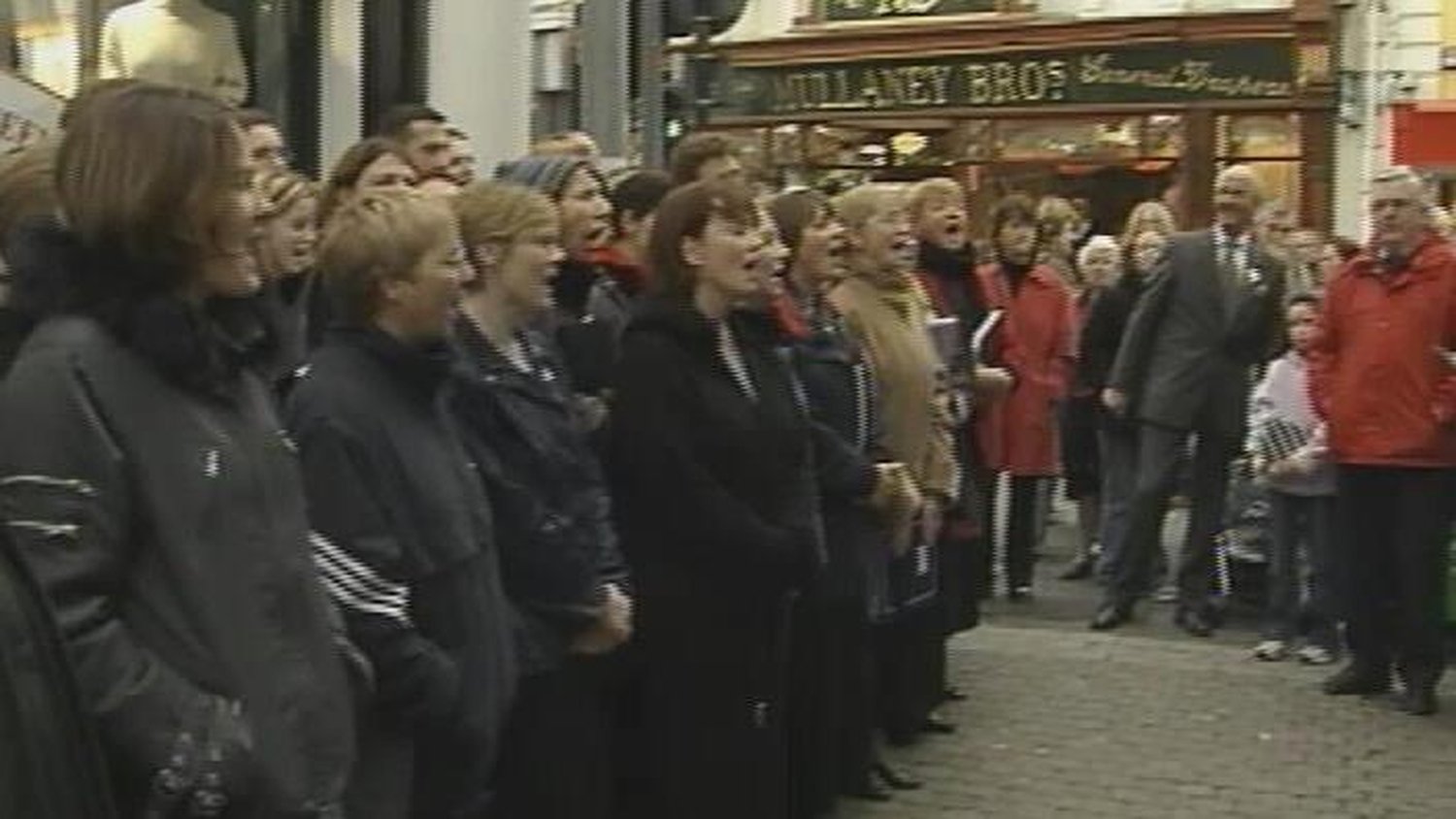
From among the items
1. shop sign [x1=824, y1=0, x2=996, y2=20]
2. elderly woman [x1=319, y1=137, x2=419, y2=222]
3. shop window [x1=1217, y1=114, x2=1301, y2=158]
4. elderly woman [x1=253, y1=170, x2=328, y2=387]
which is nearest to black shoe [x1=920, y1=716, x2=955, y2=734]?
elderly woman [x1=319, y1=137, x2=419, y2=222]

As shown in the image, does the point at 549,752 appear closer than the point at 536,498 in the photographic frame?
No

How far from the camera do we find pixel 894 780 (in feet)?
23.0

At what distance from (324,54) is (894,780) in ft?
11.4

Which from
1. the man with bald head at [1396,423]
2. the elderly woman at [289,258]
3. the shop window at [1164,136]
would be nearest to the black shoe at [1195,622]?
the man with bald head at [1396,423]

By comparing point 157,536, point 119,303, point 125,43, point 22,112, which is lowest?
point 157,536

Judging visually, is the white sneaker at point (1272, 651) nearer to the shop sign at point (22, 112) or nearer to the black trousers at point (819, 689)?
the black trousers at point (819, 689)

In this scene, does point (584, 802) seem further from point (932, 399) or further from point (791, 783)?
point (932, 399)

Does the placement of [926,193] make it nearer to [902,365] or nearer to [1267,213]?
[902,365]

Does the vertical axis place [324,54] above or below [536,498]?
above

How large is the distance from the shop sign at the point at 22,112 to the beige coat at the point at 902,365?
2563 mm

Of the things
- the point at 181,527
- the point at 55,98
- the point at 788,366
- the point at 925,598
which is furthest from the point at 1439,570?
the point at 181,527

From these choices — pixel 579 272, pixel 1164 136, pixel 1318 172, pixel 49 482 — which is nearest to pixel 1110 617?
pixel 579 272

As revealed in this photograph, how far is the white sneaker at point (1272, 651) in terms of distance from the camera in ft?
29.6

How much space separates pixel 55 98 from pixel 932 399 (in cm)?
297
